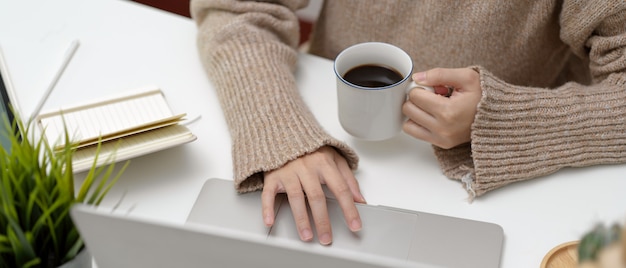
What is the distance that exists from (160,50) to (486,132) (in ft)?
1.66

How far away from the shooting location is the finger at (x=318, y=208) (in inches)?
26.7

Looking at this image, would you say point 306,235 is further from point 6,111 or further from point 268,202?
point 6,111

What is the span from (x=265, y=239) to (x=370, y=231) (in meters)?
0.24

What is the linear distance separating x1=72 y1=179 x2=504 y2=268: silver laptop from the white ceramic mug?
0.11 meters

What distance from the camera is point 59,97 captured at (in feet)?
2.85

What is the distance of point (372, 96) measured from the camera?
72 cm

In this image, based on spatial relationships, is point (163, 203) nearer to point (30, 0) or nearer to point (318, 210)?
point (318, 210)

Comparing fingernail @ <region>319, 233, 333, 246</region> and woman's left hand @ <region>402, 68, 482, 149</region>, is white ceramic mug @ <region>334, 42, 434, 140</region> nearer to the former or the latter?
woman's left hand @ <region>402, 68, 482, 149</region>

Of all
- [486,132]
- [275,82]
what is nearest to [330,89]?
[275,82]

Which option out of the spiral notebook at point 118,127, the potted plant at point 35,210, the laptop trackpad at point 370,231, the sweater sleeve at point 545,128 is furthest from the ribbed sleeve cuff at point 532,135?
the potted plant at point 35,210

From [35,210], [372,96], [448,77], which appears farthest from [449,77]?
[35,210]

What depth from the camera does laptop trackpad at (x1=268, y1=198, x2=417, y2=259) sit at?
26.5 inches

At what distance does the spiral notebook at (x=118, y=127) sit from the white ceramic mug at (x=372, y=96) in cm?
19

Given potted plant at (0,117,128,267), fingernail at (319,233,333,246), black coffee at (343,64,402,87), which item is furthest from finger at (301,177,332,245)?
potted plant at (0,117,128,267)
